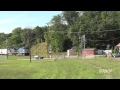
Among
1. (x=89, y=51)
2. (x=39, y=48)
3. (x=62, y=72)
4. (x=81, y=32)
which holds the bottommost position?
(x=62, y=72)

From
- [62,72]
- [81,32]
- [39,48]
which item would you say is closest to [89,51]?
[81,32]

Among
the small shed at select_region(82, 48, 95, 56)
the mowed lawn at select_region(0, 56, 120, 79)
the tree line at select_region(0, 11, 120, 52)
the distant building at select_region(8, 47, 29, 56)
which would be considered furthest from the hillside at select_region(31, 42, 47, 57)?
the small shed at select_region(82, 48, 95, 56)

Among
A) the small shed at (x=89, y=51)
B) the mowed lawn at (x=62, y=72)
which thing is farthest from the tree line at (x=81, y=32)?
the mowed lawn at (x=62, y=72)

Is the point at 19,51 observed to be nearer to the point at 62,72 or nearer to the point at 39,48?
the point at 39,48

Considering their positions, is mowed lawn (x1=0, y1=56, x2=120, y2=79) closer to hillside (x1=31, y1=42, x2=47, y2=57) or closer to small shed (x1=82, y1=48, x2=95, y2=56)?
hillside (x1=31, y1=42, x2=47, y2=57)

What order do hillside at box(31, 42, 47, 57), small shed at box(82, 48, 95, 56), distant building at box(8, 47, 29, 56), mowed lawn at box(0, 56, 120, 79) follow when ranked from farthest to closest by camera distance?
distant building at box(8, 47, 29, 56) → small shed at box(82, 48, 95, 56) → hillside at box(31, 42, 47, 57) → mowed lawn at box(0, 56, 120, 79)

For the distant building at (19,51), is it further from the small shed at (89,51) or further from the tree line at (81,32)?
the small shed at (89,51)

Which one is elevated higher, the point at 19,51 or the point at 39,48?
the point at 39,48

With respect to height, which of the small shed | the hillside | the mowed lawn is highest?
the hillside

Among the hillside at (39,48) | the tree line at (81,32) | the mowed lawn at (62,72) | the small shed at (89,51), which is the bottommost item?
the mowed lawn at (62,72)

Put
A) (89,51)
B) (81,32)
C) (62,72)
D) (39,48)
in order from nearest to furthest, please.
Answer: (62,72) → (39,48) → (81,32) → (89,51)

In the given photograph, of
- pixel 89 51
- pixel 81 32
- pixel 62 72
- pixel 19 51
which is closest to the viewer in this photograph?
pixel 62 72
